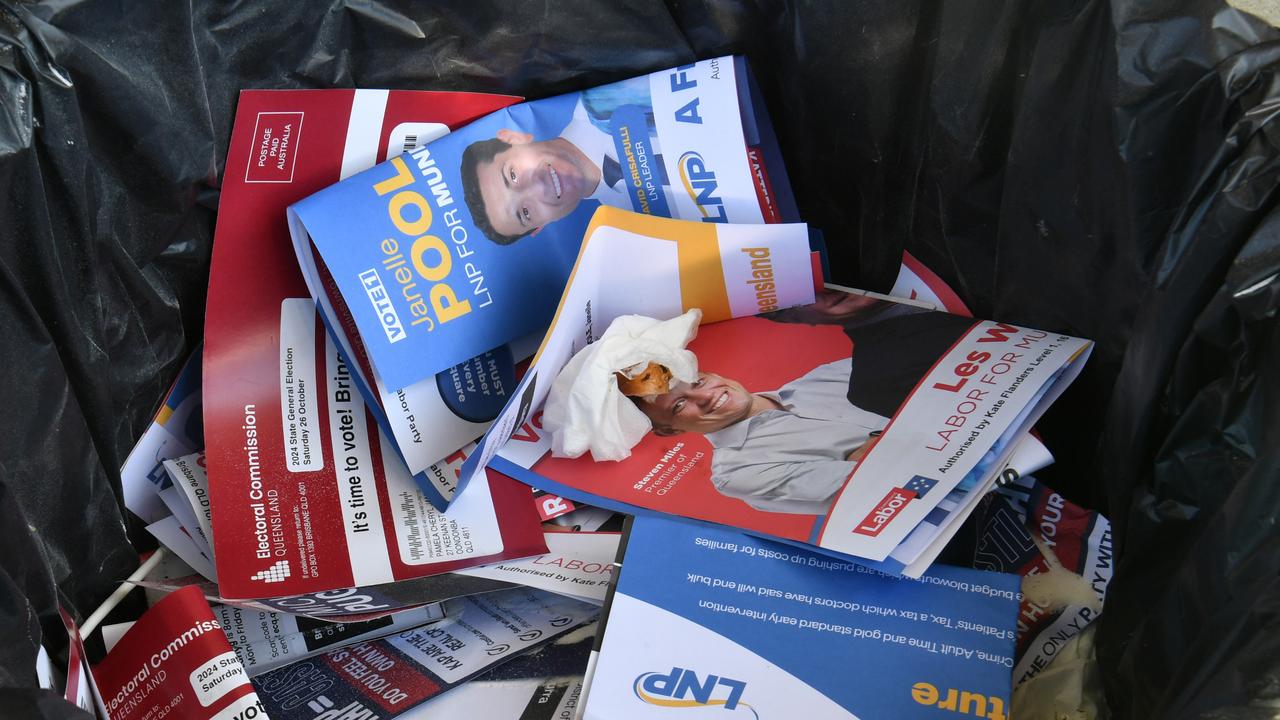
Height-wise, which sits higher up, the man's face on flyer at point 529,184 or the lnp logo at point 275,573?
the man's face on flyer at point 529,184

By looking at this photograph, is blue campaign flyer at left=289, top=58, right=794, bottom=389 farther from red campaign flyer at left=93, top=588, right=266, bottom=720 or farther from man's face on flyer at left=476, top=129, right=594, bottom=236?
red campaign flyer at left=93, top=588, right=266, bottom=720

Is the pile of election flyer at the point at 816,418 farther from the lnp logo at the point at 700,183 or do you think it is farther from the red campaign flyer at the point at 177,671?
the red campaign flyer at the point at 177,671

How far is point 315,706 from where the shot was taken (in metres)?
0.59

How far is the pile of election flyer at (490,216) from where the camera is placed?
2.17 feet

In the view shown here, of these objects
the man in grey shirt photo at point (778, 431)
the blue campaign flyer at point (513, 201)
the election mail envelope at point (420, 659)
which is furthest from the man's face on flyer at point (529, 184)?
the election mail envelope at point (420, 659)

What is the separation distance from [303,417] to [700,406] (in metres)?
0.27

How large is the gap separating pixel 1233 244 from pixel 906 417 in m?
0.23

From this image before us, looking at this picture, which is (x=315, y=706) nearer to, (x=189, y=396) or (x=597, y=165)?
(x=189, y=396)

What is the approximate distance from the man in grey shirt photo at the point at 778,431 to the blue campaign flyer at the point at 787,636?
0.05 m

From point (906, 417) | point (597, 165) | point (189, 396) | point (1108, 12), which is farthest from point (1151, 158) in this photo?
point (189, 396)

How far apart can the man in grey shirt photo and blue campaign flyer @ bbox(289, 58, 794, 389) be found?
13 cm

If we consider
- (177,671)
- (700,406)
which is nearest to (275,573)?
(177,671)

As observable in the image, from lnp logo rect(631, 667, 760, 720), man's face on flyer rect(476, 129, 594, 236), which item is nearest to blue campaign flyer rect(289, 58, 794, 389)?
man's face on flyer rect(476, 129, 594, 236)

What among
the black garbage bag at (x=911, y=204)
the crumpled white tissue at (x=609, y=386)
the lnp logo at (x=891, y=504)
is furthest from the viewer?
the crumpled white tissue at (x=609, y=386)
